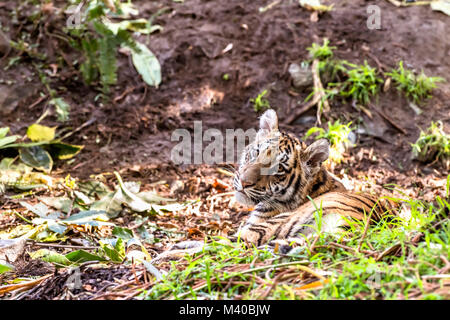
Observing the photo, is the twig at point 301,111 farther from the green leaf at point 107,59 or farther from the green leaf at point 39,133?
the green leaf at point 39,133

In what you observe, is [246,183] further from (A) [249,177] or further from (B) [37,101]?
(B) [37,101]

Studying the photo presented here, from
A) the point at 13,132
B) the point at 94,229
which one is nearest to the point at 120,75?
the point at 13,132

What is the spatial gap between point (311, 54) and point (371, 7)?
150 centimetres

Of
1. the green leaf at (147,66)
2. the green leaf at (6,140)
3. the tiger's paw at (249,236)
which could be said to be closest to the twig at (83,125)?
the green leaf at (6,140)

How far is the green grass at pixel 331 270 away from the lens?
276 cm

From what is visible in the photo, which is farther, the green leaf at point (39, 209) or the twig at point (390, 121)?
the twig at point (390, 121)

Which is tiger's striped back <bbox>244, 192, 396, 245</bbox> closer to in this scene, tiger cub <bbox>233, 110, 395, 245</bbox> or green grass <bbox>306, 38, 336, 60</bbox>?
tiger cub <bbox>233, 110, 395, 245</bbox>

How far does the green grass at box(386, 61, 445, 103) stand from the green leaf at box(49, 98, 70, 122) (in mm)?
4505

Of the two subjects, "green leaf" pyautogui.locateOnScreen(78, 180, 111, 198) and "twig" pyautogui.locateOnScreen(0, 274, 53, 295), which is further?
"green leaf" pyautogui.locateOnScreen(78, 180, 111, 198)

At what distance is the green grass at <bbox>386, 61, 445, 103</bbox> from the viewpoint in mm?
7250

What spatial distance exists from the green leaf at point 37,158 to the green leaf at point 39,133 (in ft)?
0.51

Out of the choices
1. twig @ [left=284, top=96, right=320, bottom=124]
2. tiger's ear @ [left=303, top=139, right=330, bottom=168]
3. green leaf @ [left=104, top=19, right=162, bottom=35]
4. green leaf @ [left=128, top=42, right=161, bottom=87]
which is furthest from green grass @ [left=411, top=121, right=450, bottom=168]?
green leaf @ [left=104, top=19, right=162, bottom=35]

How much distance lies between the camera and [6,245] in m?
4.55

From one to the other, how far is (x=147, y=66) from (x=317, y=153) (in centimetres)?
381
